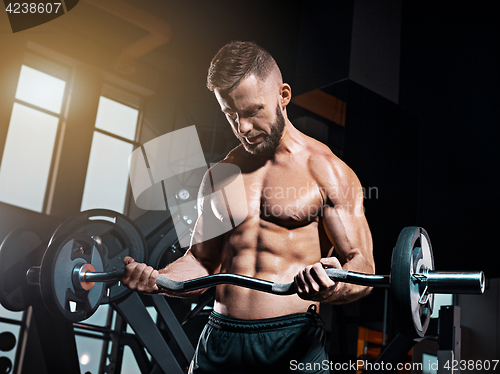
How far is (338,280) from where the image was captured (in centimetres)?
133

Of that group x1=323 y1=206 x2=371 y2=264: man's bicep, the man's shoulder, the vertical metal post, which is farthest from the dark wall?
x1=323 y1=206 x2=371 y2=264: man's bicep

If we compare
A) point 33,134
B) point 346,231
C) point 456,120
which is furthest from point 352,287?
point 33,134

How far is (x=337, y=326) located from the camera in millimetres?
3887

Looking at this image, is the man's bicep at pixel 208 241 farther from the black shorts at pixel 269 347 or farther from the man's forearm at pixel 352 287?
the man's forearm at pixel 352 287

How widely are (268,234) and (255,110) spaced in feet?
1.57

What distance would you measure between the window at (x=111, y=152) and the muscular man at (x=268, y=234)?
515cm

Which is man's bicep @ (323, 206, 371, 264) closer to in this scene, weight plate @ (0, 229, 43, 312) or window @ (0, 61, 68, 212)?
weight plate @ (0, 229, 43, 312)

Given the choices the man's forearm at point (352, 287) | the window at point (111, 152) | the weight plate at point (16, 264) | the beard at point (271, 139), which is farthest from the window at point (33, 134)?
the man's forearm at point (352, 287)

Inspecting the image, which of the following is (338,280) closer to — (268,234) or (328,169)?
(268,234)

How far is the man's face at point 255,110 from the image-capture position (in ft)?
6.15

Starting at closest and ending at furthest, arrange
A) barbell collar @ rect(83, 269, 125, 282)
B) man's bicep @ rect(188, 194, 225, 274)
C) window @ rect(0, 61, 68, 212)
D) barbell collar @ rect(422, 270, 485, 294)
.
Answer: barbell collar @ rect(422, 270, 485, 294), barbell collar @ rect(83, 269, 125, 282), man's bicep @ rect(188, 194, 225, 274), window @ rect(0, 61, 68, 212)

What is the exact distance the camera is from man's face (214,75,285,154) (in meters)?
1.88

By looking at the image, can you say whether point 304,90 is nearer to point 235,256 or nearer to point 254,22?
point 254,22

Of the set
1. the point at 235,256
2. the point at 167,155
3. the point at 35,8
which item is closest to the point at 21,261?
the point at 235,256
